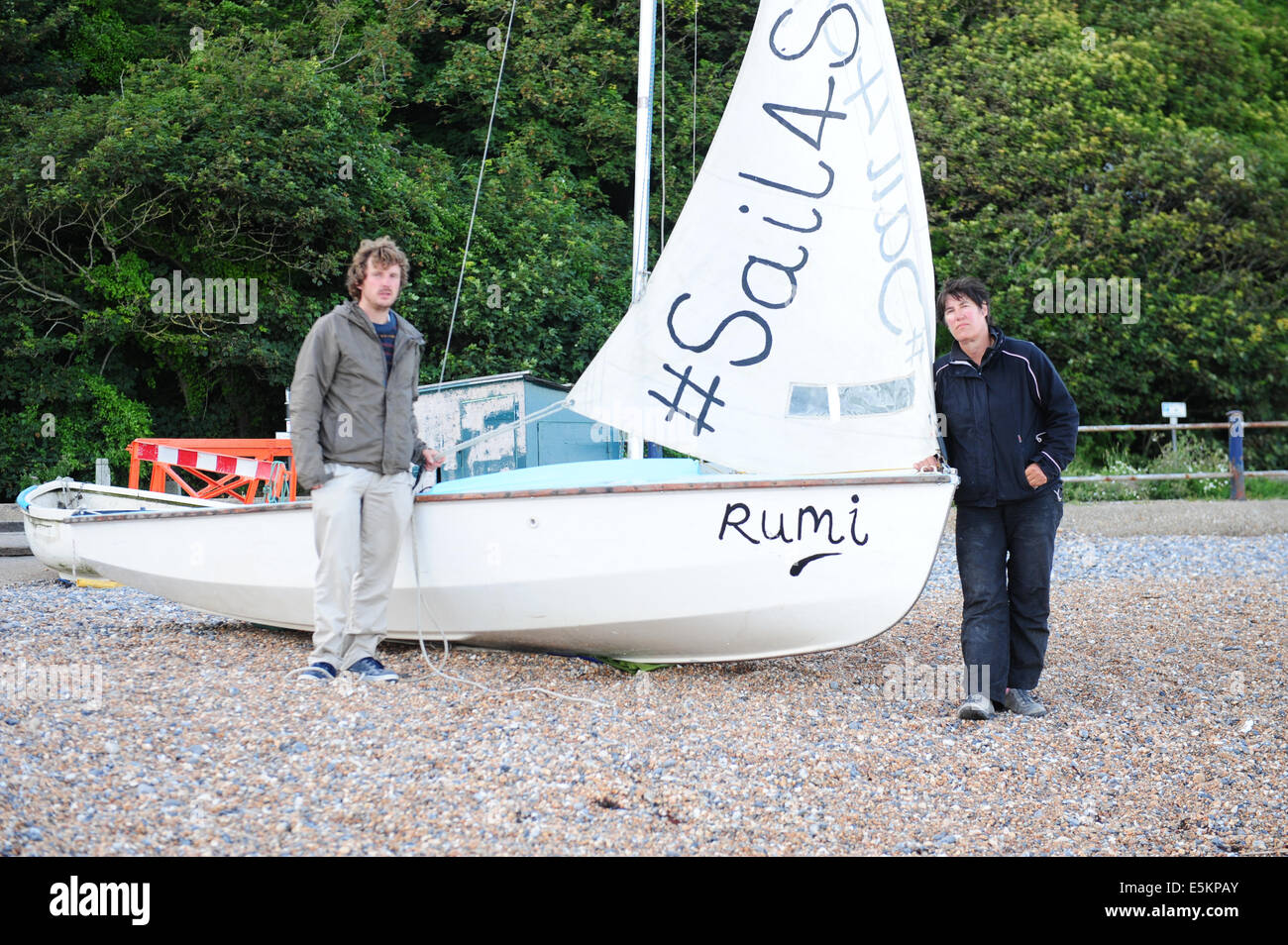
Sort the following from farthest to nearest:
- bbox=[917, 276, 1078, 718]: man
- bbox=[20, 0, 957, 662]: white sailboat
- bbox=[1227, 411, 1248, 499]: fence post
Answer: bbox=[1227, 411, 1248, 499]: fence post
bbox=[20, 0, 957, 662]: white sailboat
bbox=[917, 276, 1078, 718]: man

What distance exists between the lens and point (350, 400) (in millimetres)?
4711

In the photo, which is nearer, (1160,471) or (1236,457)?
(1236,457)

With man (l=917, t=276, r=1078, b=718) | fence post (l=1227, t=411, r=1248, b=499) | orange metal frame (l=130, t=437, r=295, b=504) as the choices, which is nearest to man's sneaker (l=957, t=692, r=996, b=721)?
man (l=917, t=276, r=1078, b=718)

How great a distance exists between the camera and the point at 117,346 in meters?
14.2

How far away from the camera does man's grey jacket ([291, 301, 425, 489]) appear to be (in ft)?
15.1

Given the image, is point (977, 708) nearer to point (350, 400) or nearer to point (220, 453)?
point (350, 400)

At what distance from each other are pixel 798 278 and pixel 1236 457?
35.5 ft

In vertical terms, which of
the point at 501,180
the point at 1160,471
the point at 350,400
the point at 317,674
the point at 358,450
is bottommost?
the point at 317,674

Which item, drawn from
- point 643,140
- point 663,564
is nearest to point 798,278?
point 663,564

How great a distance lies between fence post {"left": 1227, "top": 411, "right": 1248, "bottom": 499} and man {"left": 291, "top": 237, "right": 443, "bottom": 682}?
1192 centimetres

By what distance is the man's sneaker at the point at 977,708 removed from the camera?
4.36 m

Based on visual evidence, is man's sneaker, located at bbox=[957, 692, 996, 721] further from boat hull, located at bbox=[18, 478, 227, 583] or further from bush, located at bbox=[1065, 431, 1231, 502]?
bush, located at bbox=[1065, 431, 1231, 502]

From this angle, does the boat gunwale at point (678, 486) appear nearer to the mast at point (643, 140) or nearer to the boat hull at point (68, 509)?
the mast at point (643, 140)

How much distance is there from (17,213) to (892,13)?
1377cm
